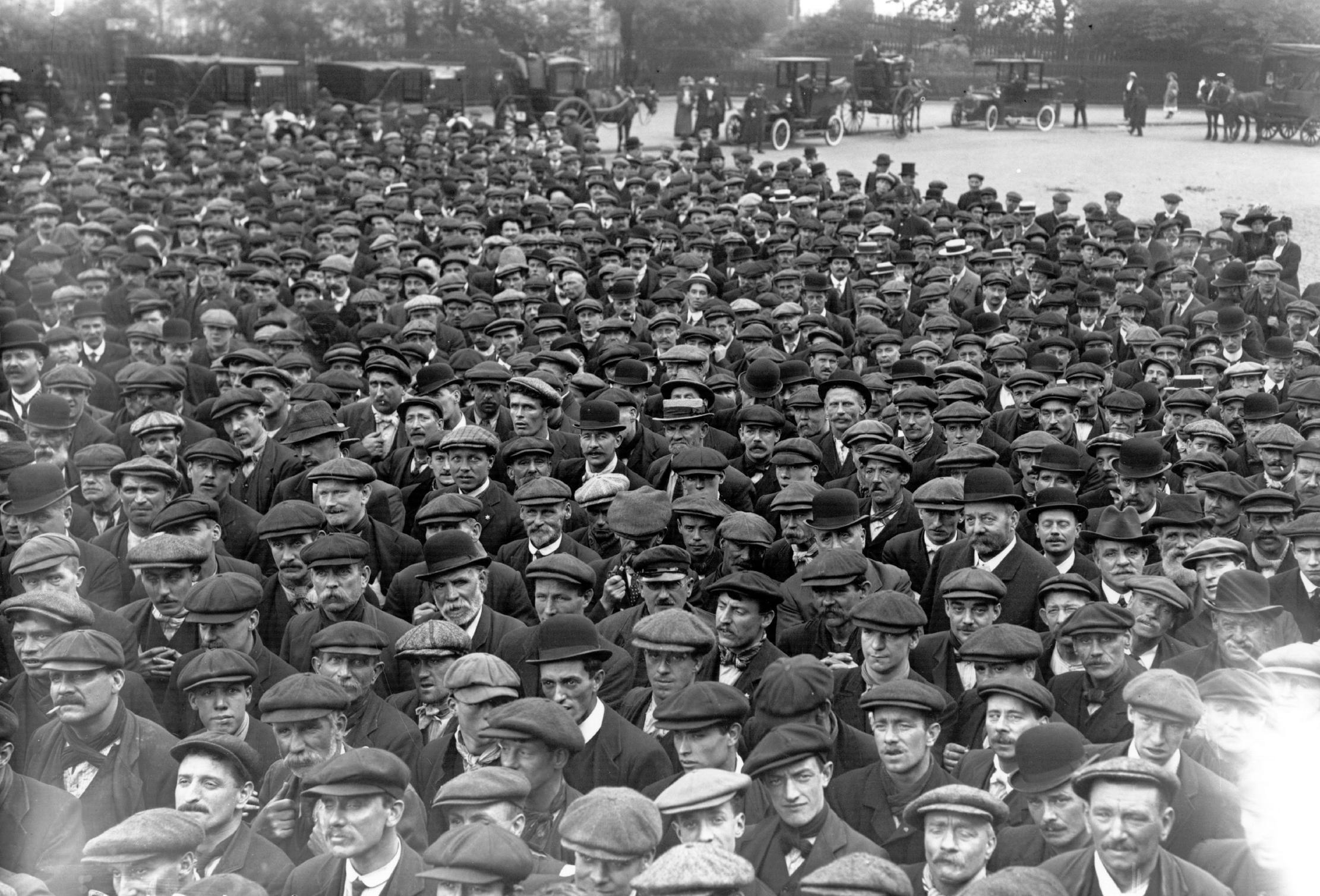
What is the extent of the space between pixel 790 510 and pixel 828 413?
2112mm

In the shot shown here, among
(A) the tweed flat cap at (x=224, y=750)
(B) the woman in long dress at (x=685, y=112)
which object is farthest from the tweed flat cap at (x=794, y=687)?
(B) the woman in long dress at (x=685, y=112)

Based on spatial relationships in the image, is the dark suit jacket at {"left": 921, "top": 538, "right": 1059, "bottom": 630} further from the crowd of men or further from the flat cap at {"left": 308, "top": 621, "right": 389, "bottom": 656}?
the flat cap at {"left": 308, "top": 621, "right": 389, "bottom": 656}

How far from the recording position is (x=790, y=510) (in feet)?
28.2

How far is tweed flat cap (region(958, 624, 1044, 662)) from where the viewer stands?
630cm

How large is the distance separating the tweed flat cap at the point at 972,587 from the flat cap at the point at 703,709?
1648mm

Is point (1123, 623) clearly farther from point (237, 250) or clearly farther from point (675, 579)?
point (237, 250)

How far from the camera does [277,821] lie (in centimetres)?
561

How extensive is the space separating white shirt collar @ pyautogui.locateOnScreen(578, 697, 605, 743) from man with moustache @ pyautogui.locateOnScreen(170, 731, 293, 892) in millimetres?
1380

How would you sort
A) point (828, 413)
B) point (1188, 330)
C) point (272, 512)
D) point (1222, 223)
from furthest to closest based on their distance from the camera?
point (1222, 223), point (1188, 330), point (828, 413), point (272, 512)

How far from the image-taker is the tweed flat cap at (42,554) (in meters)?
7.33

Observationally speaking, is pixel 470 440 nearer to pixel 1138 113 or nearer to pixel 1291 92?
pixel 1138 113

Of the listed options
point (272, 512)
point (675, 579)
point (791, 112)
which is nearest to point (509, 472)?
point (272, 512)

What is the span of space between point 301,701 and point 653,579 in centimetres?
216

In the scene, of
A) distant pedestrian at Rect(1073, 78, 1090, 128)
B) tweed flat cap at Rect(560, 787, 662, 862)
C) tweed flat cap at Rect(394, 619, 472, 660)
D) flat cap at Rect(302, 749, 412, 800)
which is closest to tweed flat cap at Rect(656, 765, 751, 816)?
tweed flat cap at Rect(560, 787, 662, 862)
